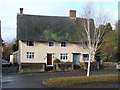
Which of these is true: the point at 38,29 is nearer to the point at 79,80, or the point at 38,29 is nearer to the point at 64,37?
the point at 64,37

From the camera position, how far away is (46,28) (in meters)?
36.6

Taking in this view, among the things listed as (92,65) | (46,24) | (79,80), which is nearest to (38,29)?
(46,24)

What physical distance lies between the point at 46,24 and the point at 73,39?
18.4ft

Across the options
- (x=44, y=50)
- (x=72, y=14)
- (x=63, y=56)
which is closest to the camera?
(x=44, y=50)

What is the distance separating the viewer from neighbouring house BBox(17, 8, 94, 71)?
112 ft

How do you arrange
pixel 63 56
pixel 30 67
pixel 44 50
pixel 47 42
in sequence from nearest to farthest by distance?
1. pixel 30 67
2. pixel 44 50
3. pixel 47 42
4. pixel 63 56

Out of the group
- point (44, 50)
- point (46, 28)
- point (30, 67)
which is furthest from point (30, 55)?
point (30, 67)

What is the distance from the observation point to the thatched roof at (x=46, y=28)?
114 feet

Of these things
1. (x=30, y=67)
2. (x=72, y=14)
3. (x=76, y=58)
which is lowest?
(x=30, y=67)

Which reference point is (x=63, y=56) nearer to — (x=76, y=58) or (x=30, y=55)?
(x=76, y=58)

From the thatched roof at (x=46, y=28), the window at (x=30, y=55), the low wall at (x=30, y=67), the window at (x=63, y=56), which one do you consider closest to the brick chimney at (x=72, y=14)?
the thatched roof at (x=46, y=28)

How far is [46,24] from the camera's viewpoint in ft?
123

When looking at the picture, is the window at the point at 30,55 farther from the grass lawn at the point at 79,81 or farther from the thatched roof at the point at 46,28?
the grass lawn at the point at 79,81

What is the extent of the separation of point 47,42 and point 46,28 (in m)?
2.81
